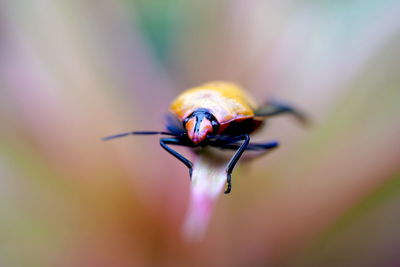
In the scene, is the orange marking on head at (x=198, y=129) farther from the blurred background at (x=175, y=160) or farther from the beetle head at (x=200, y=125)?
the blurred background at (x=175, y=160)

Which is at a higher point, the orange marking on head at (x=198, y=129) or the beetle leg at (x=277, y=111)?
the orange marking on head at (x=198, y=129)

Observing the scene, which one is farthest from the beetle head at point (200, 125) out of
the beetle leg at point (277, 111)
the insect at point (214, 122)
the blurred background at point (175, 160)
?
the blurred background at point (175, 160)

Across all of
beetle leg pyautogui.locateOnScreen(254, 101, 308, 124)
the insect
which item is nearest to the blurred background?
beetle leg pyautogui.locateOnScreen(254, 101, 308, 124)

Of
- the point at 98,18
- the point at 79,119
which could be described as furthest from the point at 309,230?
the point at 98,18

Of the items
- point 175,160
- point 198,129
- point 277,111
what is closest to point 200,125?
point 198,129

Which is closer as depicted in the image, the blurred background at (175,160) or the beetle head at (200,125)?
the beetle head at (200,125)

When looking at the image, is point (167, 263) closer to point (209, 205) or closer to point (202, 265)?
point (202, 265)

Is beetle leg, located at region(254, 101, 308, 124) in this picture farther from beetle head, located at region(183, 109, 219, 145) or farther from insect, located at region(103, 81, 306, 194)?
beetle head, located at region(183, 109, 219, 145)
